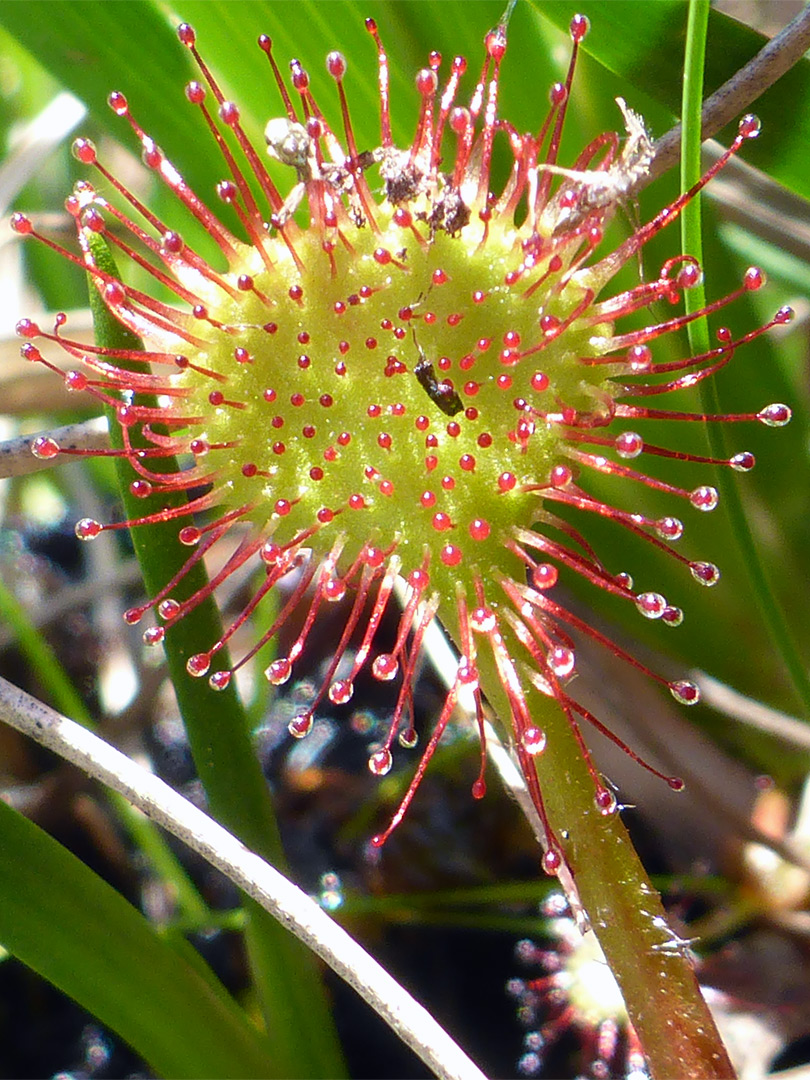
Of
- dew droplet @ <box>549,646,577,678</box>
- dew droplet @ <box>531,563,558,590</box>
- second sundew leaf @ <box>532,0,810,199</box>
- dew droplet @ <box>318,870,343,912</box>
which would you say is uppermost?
second sundew leaf @ <box>532,0,810,199</box>

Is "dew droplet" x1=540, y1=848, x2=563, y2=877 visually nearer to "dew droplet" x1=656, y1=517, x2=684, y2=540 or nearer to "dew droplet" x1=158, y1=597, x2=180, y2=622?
"dew droplet" x1=656, y1=517, x2=684, y2=540

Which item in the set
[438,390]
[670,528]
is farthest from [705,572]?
[438,390]

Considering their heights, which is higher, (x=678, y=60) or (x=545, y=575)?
(x=678, y=60)

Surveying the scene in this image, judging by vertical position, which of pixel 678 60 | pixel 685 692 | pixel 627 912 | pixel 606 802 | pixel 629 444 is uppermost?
pixel 678 60

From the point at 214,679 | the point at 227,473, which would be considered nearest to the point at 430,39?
the point at 227,473

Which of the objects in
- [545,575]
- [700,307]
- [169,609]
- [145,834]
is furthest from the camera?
[145,834]

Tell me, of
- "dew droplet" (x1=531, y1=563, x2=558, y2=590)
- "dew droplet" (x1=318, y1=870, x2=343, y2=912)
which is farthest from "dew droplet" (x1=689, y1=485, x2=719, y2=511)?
"dew droplet" (x1=318, y1=870, x2=343, y2=912)

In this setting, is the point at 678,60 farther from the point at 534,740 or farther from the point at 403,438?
the point at 534,740
